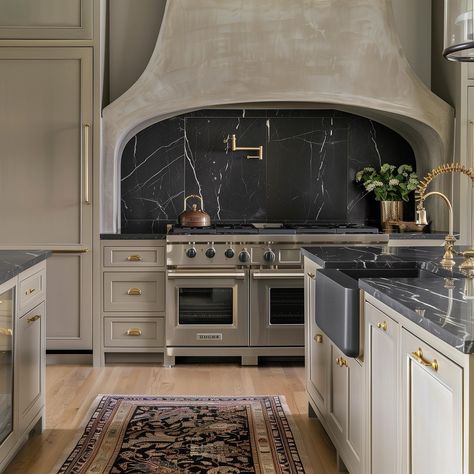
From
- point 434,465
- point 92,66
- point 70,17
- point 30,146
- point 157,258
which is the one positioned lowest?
point 434,465

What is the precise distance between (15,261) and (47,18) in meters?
2.35

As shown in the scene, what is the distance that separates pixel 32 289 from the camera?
307cm

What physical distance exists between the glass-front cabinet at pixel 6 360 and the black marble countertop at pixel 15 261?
3.2 inches

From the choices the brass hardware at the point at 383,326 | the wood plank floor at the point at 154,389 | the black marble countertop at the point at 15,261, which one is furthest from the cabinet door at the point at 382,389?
the black marble countertop at the point at 15,261

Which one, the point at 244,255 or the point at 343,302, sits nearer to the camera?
the point at 343,302

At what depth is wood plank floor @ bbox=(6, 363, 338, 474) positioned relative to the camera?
3.05m

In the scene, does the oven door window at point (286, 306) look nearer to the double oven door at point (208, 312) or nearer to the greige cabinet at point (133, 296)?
the double oven door at point (208, 312)

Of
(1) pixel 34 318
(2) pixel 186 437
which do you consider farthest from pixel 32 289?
(2) pixel 186 437

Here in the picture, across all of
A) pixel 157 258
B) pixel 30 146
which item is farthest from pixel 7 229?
pixel 157 258

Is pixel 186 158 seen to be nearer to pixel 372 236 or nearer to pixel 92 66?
pixel 92 66

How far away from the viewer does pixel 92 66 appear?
15.3 feet

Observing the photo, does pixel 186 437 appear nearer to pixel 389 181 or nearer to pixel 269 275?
pixel 269 275

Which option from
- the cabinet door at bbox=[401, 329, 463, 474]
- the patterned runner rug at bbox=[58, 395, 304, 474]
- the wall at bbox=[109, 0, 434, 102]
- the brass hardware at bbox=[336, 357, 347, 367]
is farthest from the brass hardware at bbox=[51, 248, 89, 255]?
the cabinet door at bbox=[401, 329, 463, 474]

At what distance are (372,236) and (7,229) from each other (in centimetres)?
243
